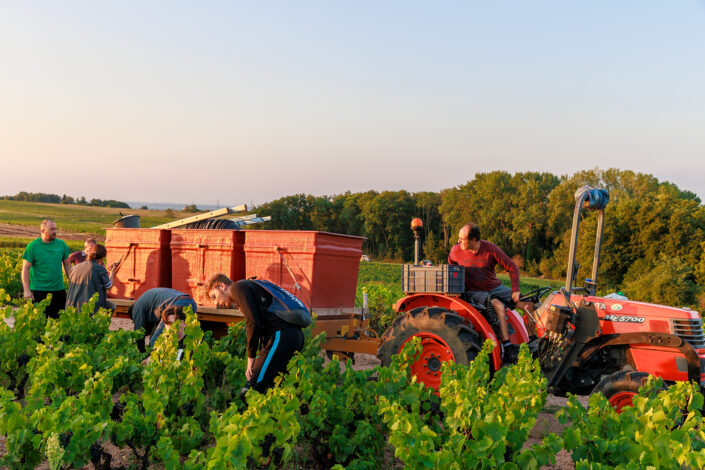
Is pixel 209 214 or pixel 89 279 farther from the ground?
pixel 209 214

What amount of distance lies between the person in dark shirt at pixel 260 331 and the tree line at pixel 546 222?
26.4 metres

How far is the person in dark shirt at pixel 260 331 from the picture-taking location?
4047 mm

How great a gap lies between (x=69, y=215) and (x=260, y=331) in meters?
54.9

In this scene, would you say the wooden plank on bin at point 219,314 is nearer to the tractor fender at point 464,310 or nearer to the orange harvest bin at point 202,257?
the orange harvest bin at point 202,257

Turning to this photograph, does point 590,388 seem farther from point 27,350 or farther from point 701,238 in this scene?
point 701,238

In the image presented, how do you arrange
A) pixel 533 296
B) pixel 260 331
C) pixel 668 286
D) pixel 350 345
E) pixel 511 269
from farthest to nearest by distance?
pixel 668 286, pixel 350 345, pixel 533 296, pixel 511 269, pixel 260 331

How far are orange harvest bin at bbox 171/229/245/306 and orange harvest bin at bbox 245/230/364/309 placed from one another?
216 mm

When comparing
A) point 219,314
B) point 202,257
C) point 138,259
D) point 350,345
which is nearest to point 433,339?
point 350,345

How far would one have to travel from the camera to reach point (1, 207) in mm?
53406

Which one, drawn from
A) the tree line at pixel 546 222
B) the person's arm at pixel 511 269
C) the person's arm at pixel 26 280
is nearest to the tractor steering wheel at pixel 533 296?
the person's arm at pixel 511 269

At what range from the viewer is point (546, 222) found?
171 ft

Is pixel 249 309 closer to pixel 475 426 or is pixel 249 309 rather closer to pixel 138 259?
pixel 475 426

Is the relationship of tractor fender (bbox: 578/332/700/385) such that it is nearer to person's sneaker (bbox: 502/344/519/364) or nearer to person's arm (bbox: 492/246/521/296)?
person's sneaker (bbox: 502/344/519/364)

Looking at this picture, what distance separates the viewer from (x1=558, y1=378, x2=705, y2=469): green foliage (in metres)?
2.77
